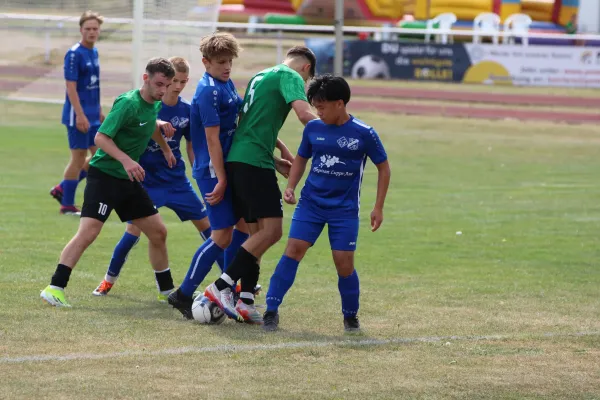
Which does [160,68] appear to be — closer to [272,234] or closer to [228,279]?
[272,234]

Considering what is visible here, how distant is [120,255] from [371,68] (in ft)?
102

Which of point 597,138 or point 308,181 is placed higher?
point 308,181

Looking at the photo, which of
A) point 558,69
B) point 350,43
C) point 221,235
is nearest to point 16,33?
point 221,235

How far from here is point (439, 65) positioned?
38469mm

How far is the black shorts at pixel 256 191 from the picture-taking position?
7.82 metres

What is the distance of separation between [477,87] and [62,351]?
31.1 metres

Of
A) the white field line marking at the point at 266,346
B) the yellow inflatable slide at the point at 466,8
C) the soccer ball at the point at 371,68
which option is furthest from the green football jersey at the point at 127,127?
the yellow inflatable slide at the point at 466,8

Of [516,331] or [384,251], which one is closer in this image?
[516,331]

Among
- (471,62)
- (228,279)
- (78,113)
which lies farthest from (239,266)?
(471,62)

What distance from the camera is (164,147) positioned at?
8844 mm

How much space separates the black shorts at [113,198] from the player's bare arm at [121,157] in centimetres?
25

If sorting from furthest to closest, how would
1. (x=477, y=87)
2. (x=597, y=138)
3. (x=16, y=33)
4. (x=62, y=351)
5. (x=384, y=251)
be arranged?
1. (x=477, y=87)
2. (x=597, y=138)
3. (x=16, y=33)
4. (x=384, y=251)
5. (x=62, y=351)

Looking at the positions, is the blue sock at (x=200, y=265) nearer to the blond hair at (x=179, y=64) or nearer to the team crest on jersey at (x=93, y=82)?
the blond hair at (x=179, y=64)

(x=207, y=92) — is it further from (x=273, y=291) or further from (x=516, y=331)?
(x=516, y=331)
